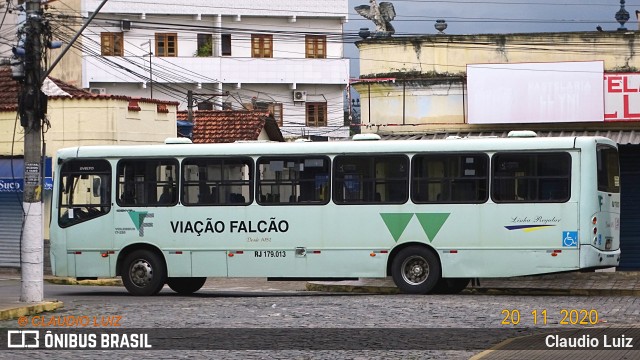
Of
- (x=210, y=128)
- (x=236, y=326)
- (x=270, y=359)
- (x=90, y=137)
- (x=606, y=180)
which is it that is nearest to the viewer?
(x=270, y=359)

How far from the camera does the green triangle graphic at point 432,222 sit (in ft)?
78.1

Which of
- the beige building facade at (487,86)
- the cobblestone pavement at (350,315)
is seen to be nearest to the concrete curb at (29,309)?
the cobblestone pavement at (350,315)

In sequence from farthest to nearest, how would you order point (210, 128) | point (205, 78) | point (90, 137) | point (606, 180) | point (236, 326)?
point (205, 78) < point (210, 128) < point (90, 137) < point (606, 180) < point (236, 326)

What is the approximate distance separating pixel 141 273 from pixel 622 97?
42.3ft

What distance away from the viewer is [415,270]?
941 inches

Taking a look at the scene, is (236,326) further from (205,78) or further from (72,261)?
(205,78)

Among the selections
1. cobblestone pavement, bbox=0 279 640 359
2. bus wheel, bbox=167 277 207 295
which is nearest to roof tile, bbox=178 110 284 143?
bus wheel, bbox=167 277 207 295

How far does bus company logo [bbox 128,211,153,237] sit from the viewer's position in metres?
25.1

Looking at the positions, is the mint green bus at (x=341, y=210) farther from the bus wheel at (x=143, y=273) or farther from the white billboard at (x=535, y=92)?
the white billboard at (x=535, y=92)

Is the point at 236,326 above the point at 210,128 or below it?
below

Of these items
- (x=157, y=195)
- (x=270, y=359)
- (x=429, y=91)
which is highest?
(x=429, y=91)

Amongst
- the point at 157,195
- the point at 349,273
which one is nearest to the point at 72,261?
the point at 157,195

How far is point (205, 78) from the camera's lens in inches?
2899

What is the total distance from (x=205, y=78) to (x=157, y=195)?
49026 mm
